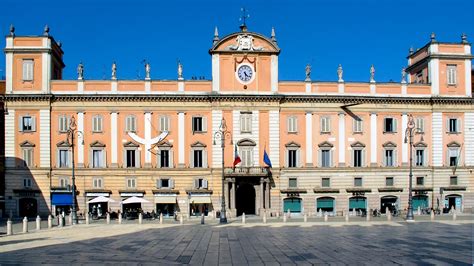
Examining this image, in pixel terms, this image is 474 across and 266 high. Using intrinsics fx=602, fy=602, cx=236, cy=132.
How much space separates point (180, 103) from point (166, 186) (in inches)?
341

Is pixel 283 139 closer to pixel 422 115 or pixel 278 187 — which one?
pixel 278 187

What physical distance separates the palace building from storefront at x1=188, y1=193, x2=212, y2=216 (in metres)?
0.12

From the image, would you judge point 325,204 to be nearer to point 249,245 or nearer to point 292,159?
point 292,159

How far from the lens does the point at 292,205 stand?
62.5m

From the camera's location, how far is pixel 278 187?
62.1m

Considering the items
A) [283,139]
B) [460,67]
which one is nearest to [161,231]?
[283,139]

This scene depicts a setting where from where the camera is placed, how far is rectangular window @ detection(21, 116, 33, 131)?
2389 inches

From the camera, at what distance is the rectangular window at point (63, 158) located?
6106 centimetres

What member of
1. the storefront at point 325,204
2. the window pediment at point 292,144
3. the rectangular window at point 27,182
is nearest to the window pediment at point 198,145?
the window pediment at point 292,144

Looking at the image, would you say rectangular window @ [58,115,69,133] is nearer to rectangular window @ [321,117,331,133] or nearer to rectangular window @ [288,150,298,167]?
rectangular window @ [288,150,298,167]

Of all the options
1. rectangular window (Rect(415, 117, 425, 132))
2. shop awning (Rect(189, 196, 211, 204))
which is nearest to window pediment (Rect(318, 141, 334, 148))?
rectangular window (Rect(415, 117, 425, 132))

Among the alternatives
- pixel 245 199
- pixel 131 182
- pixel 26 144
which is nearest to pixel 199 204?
pixel 245 199

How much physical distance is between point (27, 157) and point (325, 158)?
3054cm

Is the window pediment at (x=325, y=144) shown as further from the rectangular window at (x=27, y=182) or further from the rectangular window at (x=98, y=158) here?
the rectangular window at (x=27, y=182)
